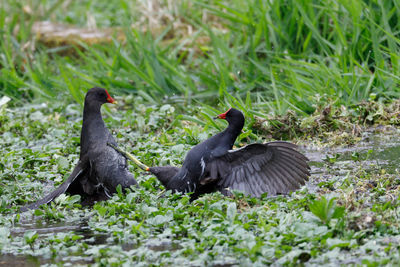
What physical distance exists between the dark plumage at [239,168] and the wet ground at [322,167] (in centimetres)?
33

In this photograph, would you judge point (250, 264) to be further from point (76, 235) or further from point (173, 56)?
point (173, 56)

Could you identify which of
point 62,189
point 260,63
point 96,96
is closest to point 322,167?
point 96,96

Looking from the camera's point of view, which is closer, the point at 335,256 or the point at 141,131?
the point at 335,256

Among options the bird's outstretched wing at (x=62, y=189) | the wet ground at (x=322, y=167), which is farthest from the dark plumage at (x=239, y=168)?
the bird's outstretched wing at (x=62, y=189)

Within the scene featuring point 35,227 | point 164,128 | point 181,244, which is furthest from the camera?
point 164,128

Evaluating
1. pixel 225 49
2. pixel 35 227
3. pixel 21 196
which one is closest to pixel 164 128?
pixel 225 49

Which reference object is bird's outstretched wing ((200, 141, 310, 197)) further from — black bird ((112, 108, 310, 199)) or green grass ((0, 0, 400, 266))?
green grass ((0, 0, 400, 266))

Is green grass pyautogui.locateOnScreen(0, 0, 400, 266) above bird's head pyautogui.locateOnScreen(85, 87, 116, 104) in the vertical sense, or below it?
below

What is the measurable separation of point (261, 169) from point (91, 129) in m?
1.50

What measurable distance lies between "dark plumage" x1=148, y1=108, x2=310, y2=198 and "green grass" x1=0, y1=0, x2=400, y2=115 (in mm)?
1730

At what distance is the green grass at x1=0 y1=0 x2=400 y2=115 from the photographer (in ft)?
24.2

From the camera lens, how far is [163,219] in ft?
15.4

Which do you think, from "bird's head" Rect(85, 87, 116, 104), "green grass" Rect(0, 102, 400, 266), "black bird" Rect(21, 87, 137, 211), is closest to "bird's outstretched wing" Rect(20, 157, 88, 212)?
"black bird" Rect(21, 87, 137, 211)

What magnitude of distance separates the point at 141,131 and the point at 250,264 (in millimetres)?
3811
